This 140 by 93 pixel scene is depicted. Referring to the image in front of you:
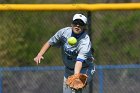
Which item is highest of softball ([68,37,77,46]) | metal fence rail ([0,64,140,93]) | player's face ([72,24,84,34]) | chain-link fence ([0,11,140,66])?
player's face ([72,24,84,34])

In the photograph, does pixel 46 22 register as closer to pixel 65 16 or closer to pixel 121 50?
pixel 65 16

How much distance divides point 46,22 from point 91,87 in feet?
3.04

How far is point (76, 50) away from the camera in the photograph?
21.7 feet

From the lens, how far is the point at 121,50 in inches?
300

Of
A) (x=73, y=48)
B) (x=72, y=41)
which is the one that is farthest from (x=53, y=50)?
(x=72, y=41)

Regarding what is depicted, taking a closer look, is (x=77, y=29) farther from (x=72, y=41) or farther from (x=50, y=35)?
(x=50, y=35)

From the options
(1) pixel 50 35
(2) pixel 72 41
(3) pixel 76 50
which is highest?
(2) pixel 72 41

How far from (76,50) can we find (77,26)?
27cm

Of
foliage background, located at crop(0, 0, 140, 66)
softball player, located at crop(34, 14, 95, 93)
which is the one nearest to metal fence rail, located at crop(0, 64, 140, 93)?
foliage background, located at crop(0, 0, 140, 66)

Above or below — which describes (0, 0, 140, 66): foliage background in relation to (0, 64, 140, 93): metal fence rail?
above

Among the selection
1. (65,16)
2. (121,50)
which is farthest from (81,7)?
(121,50)

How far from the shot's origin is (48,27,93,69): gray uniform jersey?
6516 millimetres

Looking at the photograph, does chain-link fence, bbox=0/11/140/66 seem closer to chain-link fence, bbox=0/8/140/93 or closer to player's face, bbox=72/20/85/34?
chain-link fence, bbox=0/8/140/93

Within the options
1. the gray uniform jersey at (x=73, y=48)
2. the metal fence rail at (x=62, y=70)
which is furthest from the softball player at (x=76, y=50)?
the metal fence rail at (x=62, y=70)
